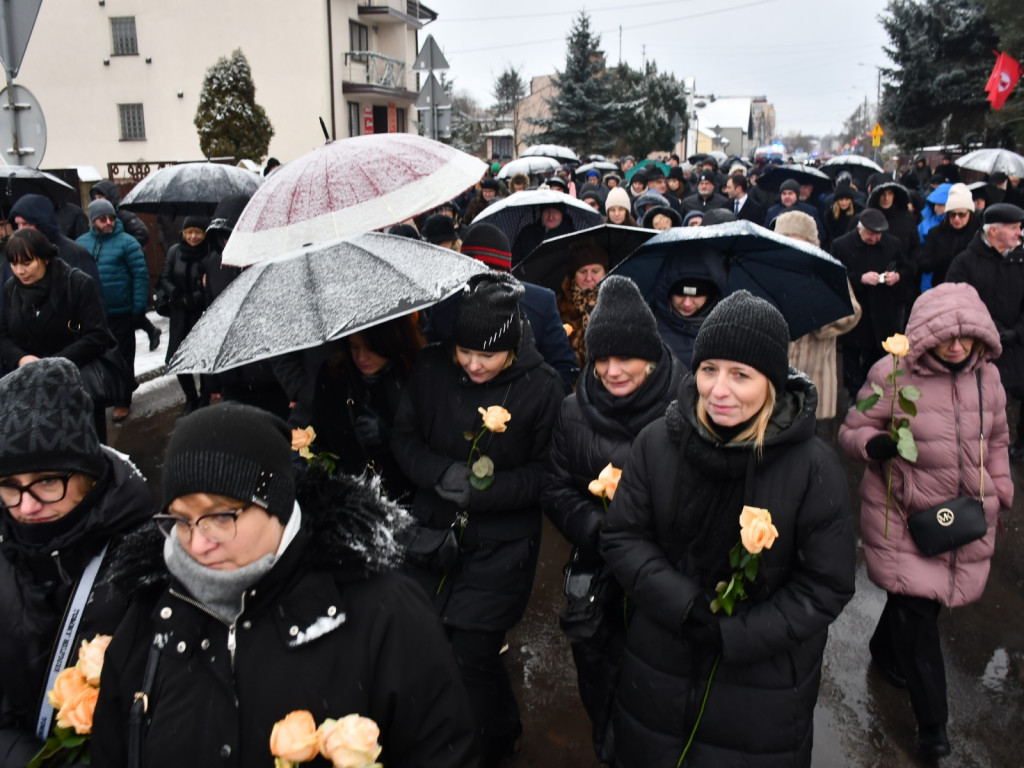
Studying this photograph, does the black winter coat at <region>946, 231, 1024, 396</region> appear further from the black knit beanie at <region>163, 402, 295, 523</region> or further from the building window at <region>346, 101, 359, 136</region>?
the building window at <region>346, 101, 359, 136</region>

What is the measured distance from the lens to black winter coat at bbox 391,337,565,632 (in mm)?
3369

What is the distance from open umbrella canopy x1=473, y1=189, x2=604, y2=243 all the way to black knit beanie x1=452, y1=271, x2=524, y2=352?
3.63 m

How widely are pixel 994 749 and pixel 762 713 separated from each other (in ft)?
→ 6.44

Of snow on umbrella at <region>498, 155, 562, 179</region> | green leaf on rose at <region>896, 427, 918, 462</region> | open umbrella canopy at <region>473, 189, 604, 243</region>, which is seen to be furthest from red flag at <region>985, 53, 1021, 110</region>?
green leaf on rose at <region>896, 427, 918, 462</region>

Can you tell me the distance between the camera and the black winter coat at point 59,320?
562 cm

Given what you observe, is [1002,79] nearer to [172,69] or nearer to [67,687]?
[67,687]

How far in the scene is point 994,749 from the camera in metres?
3.74

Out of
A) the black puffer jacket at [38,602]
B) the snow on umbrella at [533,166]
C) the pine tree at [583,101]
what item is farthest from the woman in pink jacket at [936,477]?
the pine tree at [583,101]

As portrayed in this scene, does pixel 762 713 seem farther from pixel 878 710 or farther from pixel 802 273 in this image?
pixel 802 273

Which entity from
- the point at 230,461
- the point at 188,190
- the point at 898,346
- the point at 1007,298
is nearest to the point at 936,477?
the point at 898,346

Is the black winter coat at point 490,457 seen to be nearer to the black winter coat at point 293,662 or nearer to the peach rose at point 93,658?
the black winter coat at point 293,662

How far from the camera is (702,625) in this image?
254 centimetres

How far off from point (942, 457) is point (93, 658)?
3375 millimetres

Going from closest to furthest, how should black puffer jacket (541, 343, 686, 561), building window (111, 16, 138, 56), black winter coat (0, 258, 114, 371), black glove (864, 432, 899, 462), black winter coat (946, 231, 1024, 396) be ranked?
black puffer jacket (541, 343, 686, 561)
black glove (864, 432, 899, 462)
black winter coat (0, 258, 114, 371)
black winter coat (946, 231, 1024, 396)
building window (111, 16, 138, 56)
